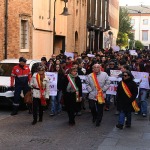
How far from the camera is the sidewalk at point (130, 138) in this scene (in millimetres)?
→ 8773

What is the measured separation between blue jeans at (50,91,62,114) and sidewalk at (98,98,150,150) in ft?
7.98

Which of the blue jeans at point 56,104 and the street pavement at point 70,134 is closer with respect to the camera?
the street pavement at point 70,134

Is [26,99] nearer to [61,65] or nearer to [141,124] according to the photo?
[61,65]

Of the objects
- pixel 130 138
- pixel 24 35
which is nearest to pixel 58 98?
pixel 130 138

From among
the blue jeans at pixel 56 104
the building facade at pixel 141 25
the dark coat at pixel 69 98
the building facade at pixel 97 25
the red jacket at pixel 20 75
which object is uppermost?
the building facade at pixel 141 25

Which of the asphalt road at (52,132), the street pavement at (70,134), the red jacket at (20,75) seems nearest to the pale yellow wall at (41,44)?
the red jacket at (20,75)

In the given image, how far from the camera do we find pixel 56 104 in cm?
1302

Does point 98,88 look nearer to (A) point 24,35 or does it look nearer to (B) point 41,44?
(A) point 24,35

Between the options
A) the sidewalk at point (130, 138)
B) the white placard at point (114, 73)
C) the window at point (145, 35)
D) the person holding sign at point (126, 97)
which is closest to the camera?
the sidewalk at point (130, 138)

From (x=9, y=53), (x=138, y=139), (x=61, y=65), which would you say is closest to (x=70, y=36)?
(x=9, y=53)

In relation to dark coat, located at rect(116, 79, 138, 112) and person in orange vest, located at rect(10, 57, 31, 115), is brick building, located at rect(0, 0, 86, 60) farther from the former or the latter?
dark coat, located at rect(116, 79, 138, 112)

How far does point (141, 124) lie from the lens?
11.4 m

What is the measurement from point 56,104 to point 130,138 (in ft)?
12.6

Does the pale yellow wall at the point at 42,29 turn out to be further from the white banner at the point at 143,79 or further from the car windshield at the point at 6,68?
the white banner at the point at 143,79
